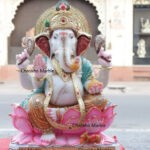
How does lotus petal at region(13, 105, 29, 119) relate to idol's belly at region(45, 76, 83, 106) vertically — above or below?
below

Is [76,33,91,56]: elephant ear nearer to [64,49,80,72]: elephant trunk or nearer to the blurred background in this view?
[64,49,80,72]: elephant trunk

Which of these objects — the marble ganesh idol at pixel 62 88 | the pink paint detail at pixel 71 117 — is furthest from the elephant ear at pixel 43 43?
the pink paint detail at pixel 71 117

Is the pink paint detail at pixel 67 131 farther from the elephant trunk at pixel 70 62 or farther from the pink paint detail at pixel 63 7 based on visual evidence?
the pink paint detail at pixel 63 7

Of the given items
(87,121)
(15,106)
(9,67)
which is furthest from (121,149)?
(9,67)

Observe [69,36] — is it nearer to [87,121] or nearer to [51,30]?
[51,30]

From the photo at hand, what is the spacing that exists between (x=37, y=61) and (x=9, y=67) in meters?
11.1

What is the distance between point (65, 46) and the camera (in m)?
4.32

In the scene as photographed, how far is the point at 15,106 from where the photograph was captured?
4.34 m

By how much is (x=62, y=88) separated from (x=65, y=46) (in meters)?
0.35

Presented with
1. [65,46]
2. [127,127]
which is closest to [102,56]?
[65,46]

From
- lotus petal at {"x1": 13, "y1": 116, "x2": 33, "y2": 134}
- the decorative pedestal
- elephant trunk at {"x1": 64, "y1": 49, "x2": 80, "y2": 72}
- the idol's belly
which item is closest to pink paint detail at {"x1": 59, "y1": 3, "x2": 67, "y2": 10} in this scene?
elephant trunk at {"x1": 64, "y1": 49, "x2": 80, "y2": 72}

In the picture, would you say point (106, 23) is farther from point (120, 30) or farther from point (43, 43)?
point (43, 43)

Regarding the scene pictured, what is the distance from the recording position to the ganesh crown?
14.3 feet

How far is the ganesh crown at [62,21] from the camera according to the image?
14.3ft
